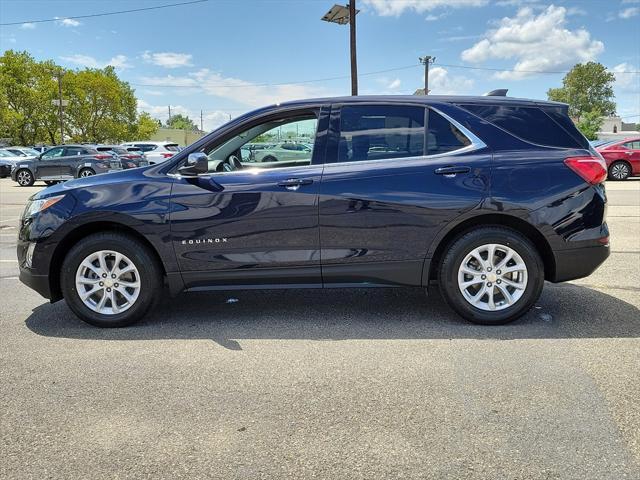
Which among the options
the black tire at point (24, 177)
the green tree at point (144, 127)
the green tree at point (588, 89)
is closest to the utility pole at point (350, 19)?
the black tire at point (24, 177)

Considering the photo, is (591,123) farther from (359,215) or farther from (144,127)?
(359,215)

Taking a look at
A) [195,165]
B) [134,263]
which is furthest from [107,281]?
[195,165]

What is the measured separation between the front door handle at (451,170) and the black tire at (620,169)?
17.4 meters

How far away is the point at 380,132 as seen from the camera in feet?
14.0

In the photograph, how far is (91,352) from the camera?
3840 millimetres

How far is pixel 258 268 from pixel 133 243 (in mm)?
995

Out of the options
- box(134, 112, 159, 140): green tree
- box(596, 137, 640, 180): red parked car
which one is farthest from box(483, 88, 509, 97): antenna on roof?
box(134, 112, 159, 140): green tree

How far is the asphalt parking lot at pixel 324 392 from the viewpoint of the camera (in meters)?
2.47

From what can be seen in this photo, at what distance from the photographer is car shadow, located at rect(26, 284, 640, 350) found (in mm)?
4113

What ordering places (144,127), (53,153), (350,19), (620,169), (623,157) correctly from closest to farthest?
(623,157)
(620,169)
(350,19)
(53,153)
(144,127)

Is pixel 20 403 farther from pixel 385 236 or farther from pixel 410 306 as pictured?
pixel 410 306

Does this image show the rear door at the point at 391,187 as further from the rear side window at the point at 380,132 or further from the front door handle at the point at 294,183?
the front door handle at the point at 294,183

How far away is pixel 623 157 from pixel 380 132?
17.7 meters

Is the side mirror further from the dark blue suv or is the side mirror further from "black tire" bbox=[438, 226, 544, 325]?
"black tire" bbox=[438, 226, 544, 325]
